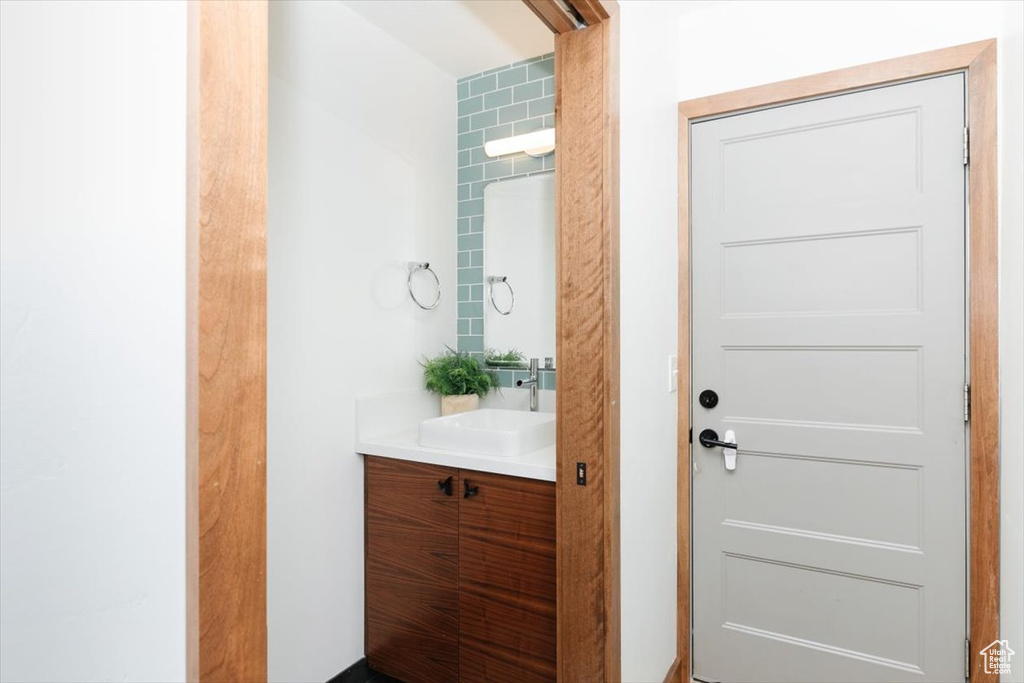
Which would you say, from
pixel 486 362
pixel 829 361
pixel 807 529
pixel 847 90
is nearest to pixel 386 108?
pixel 486 362

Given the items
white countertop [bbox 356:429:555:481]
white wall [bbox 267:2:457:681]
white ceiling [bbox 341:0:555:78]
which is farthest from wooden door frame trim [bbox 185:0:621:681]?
white ceiling [bbox 341:0:555:78]

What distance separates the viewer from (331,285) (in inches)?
79.8

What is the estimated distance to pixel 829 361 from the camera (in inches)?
74.8

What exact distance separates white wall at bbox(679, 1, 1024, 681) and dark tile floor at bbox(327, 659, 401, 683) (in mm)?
1959

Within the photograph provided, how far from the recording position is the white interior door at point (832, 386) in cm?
175

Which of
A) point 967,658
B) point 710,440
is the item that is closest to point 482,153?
point 710,440

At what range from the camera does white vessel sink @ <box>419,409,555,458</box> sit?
1.85 meters

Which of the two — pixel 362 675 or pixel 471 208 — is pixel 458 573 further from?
pixel 471 208

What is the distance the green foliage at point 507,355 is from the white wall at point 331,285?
0.98 feet

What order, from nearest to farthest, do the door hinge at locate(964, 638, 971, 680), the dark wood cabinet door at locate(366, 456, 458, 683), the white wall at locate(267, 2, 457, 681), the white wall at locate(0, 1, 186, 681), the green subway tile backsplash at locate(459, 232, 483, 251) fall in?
the white wall at locate(0, 1, 186, 681)
the door hinge at locate(964, 638, 971, 680)
the white wall at locate(267, 2, 457, 681)
the dark wood cabinet door at locate(366, 456, 458, 683)
the green subway tile backsplash at locate(459, 232, 483, 251)

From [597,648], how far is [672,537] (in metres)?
0.73

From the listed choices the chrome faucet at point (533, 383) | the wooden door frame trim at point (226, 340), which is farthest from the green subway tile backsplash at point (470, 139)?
the wooden door frame trim at point (226, 340)

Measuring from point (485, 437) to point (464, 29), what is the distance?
5.18 ft

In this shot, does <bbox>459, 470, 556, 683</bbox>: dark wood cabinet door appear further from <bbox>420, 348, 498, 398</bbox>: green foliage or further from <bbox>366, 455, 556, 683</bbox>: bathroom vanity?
<bbox>420, 348, 498, 398</bbox>: green foliage
